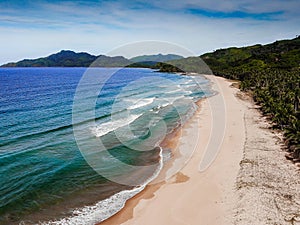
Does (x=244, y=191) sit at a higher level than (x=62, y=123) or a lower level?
lower

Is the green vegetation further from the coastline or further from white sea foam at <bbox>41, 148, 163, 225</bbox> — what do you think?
white sea foam at <bbox>41, 148, 163, 225</bbox>

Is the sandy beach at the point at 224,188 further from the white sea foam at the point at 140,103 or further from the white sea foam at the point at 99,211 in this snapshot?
the white sea foam at the point at 140,103

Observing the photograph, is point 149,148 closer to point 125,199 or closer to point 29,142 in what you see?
point 125,199

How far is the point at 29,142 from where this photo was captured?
1203 inches

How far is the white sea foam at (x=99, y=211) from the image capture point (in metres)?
17.1

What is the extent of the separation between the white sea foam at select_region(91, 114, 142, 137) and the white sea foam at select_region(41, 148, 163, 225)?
15.0 m

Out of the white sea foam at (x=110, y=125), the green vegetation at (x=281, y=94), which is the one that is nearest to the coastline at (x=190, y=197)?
the green vegetation at (x=281, y=94)

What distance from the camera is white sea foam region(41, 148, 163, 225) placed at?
17.1 m

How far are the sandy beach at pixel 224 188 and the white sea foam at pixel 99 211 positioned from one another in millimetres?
525

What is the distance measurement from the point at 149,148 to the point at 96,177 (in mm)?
9102

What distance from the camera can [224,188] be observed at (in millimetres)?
21062

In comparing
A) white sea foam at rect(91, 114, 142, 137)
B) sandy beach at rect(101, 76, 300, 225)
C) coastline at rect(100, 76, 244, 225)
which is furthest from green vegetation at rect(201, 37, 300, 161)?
white sea foam at rect(91, 114, 142, 137)

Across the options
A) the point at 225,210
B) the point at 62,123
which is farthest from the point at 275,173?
the point at 62,123

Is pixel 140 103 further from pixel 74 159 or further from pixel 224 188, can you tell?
pixel 224 188
